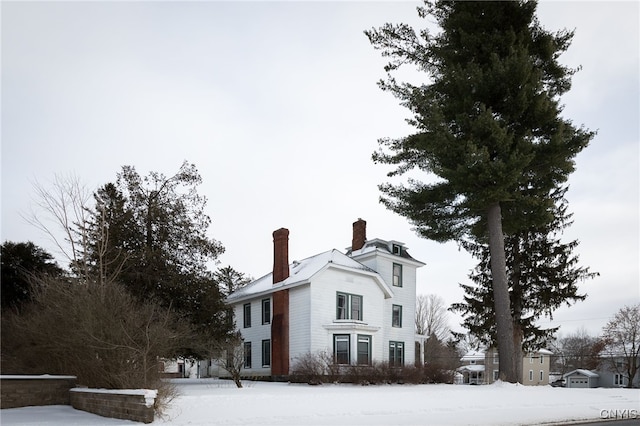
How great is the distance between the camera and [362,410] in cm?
1559

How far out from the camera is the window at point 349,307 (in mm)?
31141

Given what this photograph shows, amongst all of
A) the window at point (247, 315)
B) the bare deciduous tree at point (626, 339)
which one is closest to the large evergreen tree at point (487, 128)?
the window at point (247, 315)

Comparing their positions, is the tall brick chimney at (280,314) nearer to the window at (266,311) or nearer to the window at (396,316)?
the window at (266,311)

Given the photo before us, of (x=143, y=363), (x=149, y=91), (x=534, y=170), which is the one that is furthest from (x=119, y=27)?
(x=534, y=170)

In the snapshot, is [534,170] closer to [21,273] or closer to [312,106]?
[312,106]

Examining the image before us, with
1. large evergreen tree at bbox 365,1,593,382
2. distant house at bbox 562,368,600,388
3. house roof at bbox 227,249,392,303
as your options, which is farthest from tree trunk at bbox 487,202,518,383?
distant house at bbox 562,368,600,388

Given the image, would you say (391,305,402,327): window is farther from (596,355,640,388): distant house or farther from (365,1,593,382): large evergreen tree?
(596,355,640,388): distant house

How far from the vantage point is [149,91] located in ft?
64.8

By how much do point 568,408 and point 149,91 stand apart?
19.3 meters

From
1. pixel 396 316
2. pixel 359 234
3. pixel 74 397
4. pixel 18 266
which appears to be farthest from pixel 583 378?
pixel 74 397

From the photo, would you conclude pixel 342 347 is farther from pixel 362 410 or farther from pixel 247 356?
pixel 362 410

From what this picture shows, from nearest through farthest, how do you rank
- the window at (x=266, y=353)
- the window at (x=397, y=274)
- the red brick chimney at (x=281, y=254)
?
the red brick chimney at (x=281, y=254) → the window at (x=266, y=353) → the window at (x=397, y=274)

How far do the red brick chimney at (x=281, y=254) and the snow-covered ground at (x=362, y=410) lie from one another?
1439cm

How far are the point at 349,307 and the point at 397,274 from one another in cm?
613
